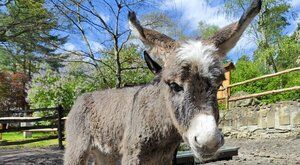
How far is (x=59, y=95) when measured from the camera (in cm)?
2173

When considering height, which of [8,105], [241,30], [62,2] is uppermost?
[62,2]

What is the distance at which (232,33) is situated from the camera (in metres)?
2.91

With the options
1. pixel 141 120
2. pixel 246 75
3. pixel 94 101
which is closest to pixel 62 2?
pixel 94 101

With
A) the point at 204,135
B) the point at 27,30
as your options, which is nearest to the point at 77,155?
the point at 204,135

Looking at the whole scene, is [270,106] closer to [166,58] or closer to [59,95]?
[59,95]

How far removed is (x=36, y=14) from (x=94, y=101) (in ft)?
35.7

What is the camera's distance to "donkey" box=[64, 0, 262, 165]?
2572 mm

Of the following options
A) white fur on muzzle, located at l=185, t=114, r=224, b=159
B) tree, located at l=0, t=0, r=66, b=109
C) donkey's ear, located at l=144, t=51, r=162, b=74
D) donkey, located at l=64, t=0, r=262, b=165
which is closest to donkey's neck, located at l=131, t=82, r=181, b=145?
donkey, located at l=64, t=0, r=262, b=165

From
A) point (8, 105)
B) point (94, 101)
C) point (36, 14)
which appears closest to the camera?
point (94, 101)

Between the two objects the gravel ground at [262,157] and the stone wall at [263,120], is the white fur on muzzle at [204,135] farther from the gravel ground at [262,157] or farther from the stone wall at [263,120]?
the stone wall at [263,120]

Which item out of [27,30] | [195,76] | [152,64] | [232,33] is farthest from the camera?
[27,30]

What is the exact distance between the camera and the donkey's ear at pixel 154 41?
2938mm

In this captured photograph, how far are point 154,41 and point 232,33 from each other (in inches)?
23.1

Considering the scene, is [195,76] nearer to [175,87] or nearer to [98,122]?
[175,87]
